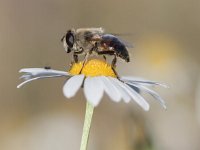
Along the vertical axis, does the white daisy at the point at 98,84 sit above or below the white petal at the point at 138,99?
above

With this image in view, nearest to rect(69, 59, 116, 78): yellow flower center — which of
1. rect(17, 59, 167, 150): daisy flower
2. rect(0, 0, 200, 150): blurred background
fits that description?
rect(17, 59, 167, 150): daisy flower

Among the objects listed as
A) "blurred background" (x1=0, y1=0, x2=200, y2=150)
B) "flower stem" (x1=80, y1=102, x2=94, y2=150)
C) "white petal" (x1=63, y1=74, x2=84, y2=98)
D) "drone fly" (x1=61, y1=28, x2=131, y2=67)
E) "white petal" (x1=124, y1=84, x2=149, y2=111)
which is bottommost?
"blurred background" (x1=0, y1=0, x2=200, y2=150)

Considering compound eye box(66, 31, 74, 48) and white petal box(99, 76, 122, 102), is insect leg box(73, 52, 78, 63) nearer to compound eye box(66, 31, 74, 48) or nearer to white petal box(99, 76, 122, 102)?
compound eye box(66, 31, 74, 48)

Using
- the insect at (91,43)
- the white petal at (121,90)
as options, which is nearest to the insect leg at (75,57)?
the insect at (91,43)

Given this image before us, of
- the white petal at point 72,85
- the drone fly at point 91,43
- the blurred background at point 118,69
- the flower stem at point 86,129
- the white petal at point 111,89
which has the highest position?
the drone fly at point 91,43

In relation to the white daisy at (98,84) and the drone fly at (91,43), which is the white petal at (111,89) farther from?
the drone fly at (91,43)

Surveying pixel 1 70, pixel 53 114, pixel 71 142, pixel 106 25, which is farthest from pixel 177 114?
pixel 106 25
